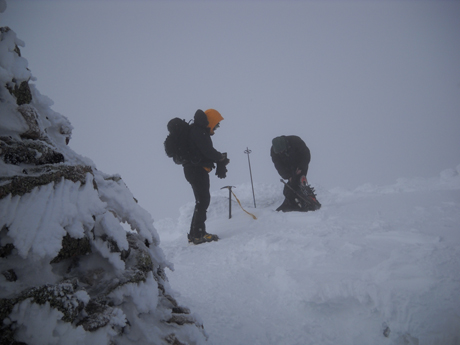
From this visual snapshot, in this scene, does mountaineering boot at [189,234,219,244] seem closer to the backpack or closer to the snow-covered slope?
the snow-covered slope

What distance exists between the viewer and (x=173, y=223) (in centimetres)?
853

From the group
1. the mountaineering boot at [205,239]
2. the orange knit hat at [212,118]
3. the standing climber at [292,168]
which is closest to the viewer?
the mountaineering boot at [205,239]

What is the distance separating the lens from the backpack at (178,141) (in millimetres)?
4277

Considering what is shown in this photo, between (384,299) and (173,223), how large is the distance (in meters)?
7.60

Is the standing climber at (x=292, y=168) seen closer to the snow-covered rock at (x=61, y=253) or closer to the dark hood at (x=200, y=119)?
the dark hood at (x=200, y=119)

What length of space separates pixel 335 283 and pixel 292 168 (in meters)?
5.22

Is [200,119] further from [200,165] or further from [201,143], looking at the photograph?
[200,165]

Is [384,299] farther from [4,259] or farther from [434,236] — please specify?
[4,259]

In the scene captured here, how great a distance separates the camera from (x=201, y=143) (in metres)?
4.29

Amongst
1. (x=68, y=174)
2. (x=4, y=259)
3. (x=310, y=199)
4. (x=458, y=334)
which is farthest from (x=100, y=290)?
(x=310, y=199)

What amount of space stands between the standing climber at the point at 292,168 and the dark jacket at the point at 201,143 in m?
2.80

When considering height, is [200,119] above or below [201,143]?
above

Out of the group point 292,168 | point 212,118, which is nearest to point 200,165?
point 212,118

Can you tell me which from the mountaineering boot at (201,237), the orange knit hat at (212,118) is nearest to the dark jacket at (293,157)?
the orange knit hat at (212,118)
